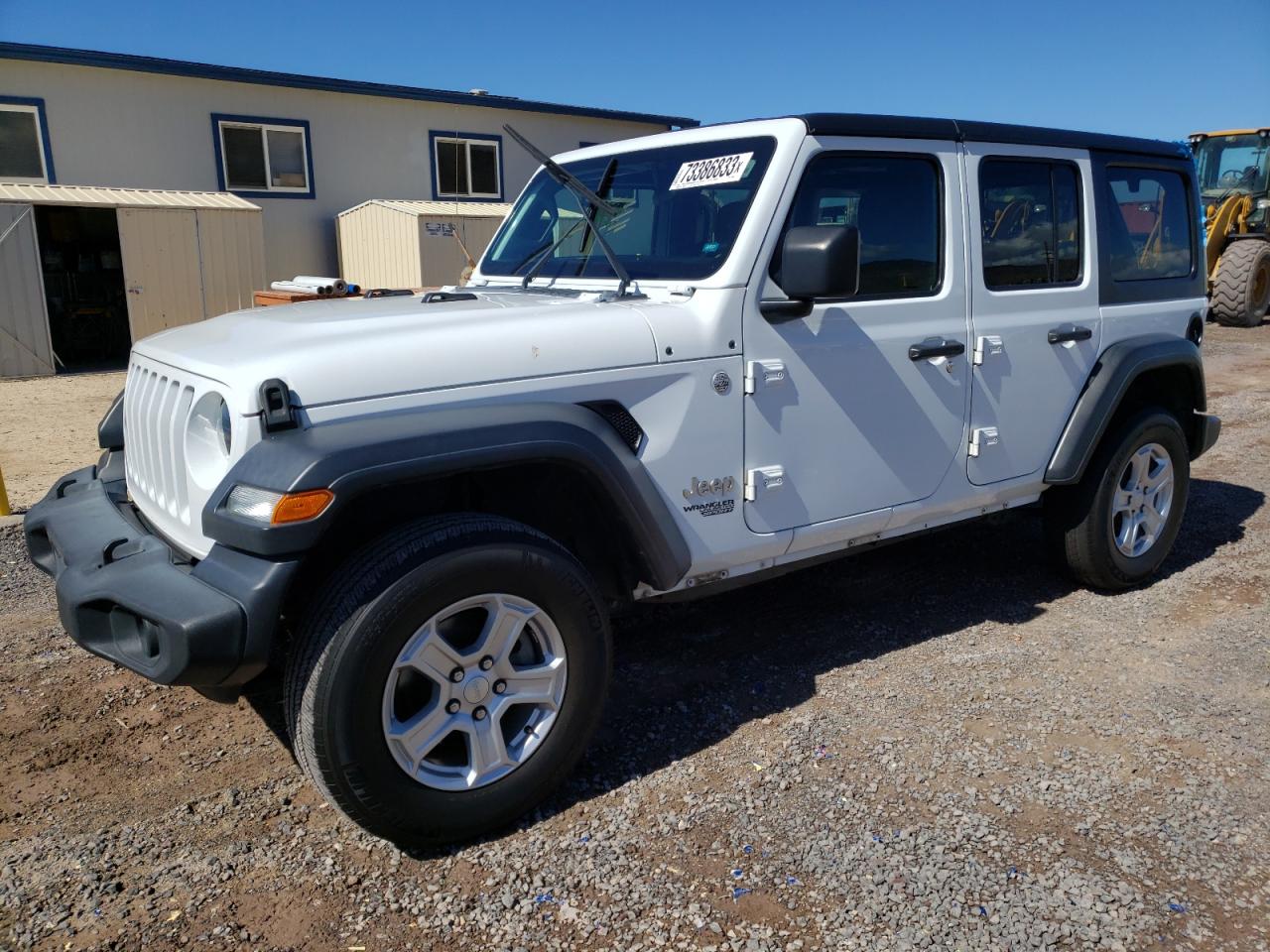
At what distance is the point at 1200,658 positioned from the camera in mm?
3971

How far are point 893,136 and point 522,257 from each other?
152 centimetres

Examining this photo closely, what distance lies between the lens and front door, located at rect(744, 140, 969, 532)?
3258 mm

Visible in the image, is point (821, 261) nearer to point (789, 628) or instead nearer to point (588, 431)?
point (588, 431)

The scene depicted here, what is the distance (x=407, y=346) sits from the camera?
8.66 ft

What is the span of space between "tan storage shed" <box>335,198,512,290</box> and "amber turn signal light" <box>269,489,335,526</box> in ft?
41.3

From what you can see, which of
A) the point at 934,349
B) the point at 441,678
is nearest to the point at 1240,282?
the point at 934,349

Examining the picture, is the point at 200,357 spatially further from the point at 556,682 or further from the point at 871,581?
the point at 871,581

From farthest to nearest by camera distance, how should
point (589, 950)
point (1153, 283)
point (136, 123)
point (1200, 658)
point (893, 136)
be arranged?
point (136, 123), point (1153, 283), point (1200, 658), point (893, 136), point (589, 950)

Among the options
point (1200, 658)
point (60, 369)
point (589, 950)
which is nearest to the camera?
point (589, 950)

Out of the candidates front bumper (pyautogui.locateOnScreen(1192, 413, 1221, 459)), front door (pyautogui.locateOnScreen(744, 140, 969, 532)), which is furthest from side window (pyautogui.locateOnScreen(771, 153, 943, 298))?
front bumper (pyautogui.locateOnScreen(1192, 413, 1221, 459))

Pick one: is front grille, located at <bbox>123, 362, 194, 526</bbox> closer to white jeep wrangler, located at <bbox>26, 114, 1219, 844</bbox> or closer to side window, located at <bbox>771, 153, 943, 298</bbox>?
white jeep wrangler, located at <bbox>26, 114, 1219, 844</bbox>

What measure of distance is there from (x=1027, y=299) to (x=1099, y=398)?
1.93ft


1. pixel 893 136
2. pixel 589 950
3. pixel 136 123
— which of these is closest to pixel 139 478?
pixel 589 950

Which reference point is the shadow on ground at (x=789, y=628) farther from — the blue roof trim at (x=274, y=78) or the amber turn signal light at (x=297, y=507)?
the blue roof trim at (x=274, y=78)
